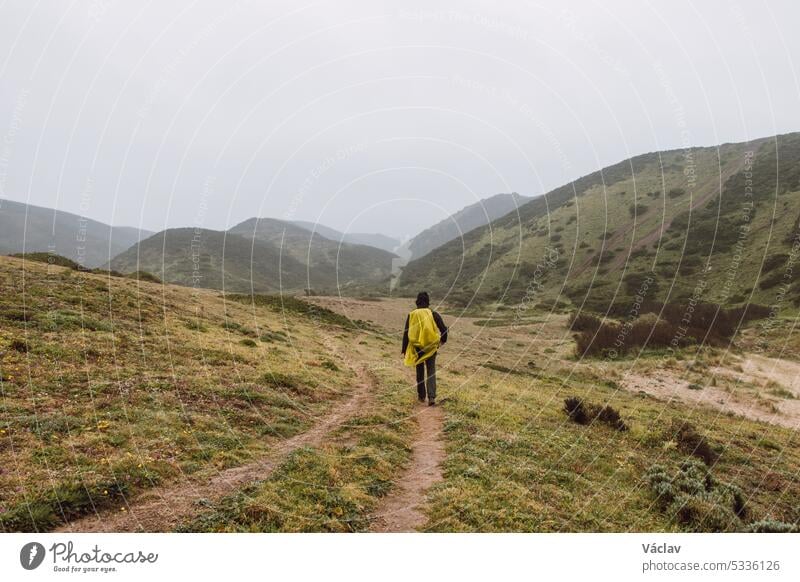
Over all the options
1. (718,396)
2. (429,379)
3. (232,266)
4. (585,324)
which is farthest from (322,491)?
(232,266)

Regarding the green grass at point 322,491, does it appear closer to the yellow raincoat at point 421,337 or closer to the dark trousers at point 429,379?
the yellow raincoat at point 421,337

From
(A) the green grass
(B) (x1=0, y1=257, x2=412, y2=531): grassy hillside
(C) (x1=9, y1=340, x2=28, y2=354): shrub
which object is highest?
(C) (x1=9, y1=340, x2=28, y2=354): shrub

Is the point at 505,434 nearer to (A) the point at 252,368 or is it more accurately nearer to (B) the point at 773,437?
(A) the point at 252,368

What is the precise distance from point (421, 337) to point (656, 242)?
82.6 meters

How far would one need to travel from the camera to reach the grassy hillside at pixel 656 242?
6138cm

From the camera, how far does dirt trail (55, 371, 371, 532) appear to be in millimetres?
6320

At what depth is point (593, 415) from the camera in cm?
1528

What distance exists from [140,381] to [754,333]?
45.4 meters

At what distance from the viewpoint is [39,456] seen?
7.59 meters

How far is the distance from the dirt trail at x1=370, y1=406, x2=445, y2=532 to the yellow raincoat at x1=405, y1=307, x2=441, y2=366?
194 cm

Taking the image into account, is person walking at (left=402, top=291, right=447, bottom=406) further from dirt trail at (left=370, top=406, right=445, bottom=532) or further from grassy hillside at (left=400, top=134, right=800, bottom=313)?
grassy hillside at (left=400, top=134, right=800, bottom=313)

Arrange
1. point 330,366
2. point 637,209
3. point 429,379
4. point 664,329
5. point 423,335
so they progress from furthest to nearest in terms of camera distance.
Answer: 1. point 637,209
2. point 664,329
3. point 330,366
4. point 429,379
5. point 423,335

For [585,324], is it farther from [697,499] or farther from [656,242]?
[656,242]

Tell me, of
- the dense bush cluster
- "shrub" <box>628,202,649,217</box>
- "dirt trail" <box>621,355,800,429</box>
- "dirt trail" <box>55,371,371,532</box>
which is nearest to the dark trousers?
"dirt trail" <box>55,371,371,532</box>
